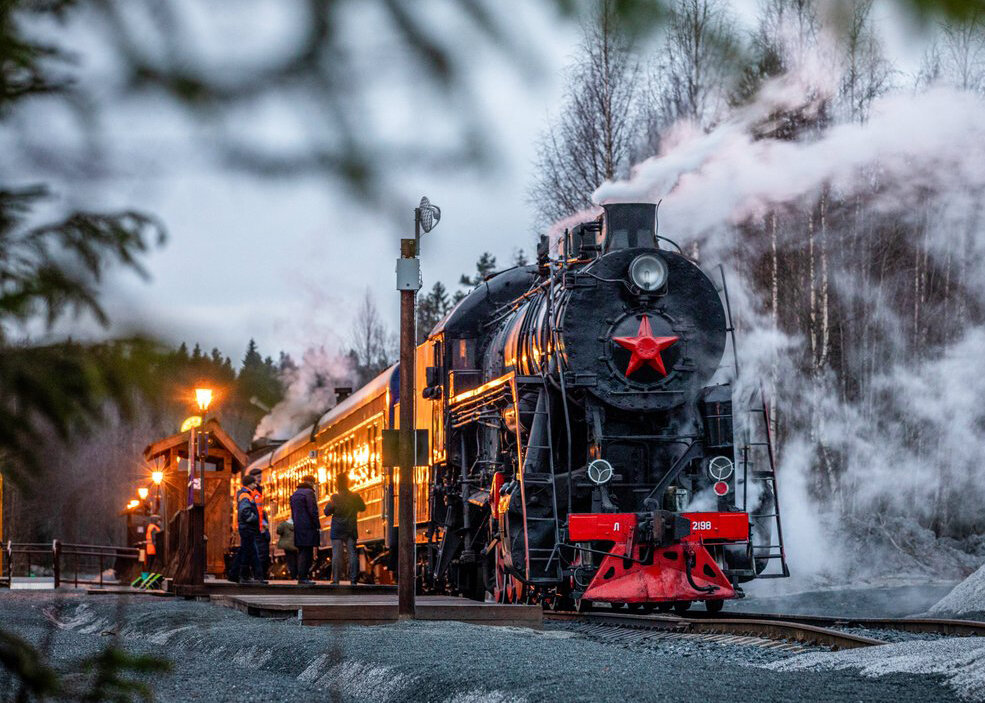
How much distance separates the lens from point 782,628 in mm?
9516

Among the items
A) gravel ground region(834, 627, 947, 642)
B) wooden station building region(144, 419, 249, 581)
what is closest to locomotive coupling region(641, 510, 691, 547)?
gravel ground region(834, 627, 947, 642)

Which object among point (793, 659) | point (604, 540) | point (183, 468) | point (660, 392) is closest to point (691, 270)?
point (660, 392)

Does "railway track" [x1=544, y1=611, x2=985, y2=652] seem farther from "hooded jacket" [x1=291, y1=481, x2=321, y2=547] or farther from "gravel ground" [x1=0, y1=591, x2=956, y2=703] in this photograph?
"hooded jacket" [x1=291, y1=481, x2=321, y2=547]

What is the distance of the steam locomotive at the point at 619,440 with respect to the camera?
37.8 ft

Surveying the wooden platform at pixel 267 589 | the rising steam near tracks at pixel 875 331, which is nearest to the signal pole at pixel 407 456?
the wooden platform at pixel 267 589

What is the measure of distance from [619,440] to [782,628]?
3.19 metres

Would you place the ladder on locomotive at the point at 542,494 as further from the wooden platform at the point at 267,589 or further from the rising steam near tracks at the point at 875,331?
the rising steam near tracks at the point at 875,331

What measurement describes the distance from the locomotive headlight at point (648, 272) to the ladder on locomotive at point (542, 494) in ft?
4.17

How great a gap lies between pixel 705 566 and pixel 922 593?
8.86 m

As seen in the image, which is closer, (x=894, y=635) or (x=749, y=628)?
(x=894, y=635)

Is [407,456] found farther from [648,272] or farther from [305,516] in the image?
[305,516]

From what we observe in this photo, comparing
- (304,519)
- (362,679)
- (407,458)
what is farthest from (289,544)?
(362,679)

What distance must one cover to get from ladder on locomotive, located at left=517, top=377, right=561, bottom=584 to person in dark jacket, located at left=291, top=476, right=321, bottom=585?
583cm

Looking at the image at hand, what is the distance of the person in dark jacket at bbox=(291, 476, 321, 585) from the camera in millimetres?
17281
